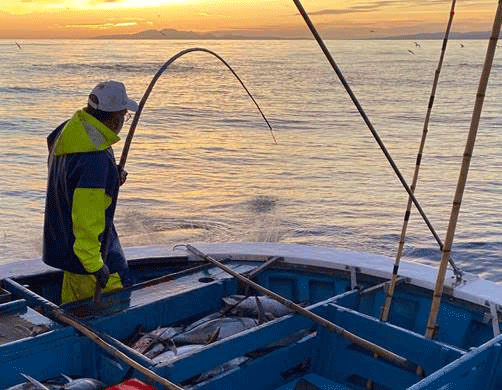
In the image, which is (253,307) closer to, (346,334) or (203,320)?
(203,320)

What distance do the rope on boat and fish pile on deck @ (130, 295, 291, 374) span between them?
1.25 feet

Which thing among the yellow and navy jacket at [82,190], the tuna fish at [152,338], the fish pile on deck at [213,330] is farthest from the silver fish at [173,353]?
the yellow and navy jacket at [82,190]

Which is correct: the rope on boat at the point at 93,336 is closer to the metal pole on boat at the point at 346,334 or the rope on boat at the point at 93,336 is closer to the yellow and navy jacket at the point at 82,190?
the yellow and navy jacket at the point at 82,190

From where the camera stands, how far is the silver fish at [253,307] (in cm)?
527

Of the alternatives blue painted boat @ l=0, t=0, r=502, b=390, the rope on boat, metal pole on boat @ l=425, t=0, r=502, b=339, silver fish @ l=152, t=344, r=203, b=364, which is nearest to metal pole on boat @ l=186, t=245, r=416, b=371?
blue painted boat @ l=0, t=0, r=502, b=390

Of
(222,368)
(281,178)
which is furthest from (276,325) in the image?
(281,178)

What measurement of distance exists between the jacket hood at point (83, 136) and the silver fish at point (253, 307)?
1.78 meters

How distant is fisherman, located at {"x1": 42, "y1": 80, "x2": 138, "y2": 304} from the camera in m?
4.35

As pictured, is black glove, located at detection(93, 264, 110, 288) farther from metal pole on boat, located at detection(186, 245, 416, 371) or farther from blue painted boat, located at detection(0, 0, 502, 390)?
metal pole on boat, located at detection(186, 245, 416, 371)

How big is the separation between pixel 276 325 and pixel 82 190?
1716 mm

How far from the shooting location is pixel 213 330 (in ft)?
16.1

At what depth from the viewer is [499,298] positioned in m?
5.27

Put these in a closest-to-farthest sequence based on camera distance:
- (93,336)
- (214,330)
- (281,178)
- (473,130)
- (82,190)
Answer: (473,130) < (93,336) < (82,190) < (214,330) < (281,178)

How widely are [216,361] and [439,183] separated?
649 inches
